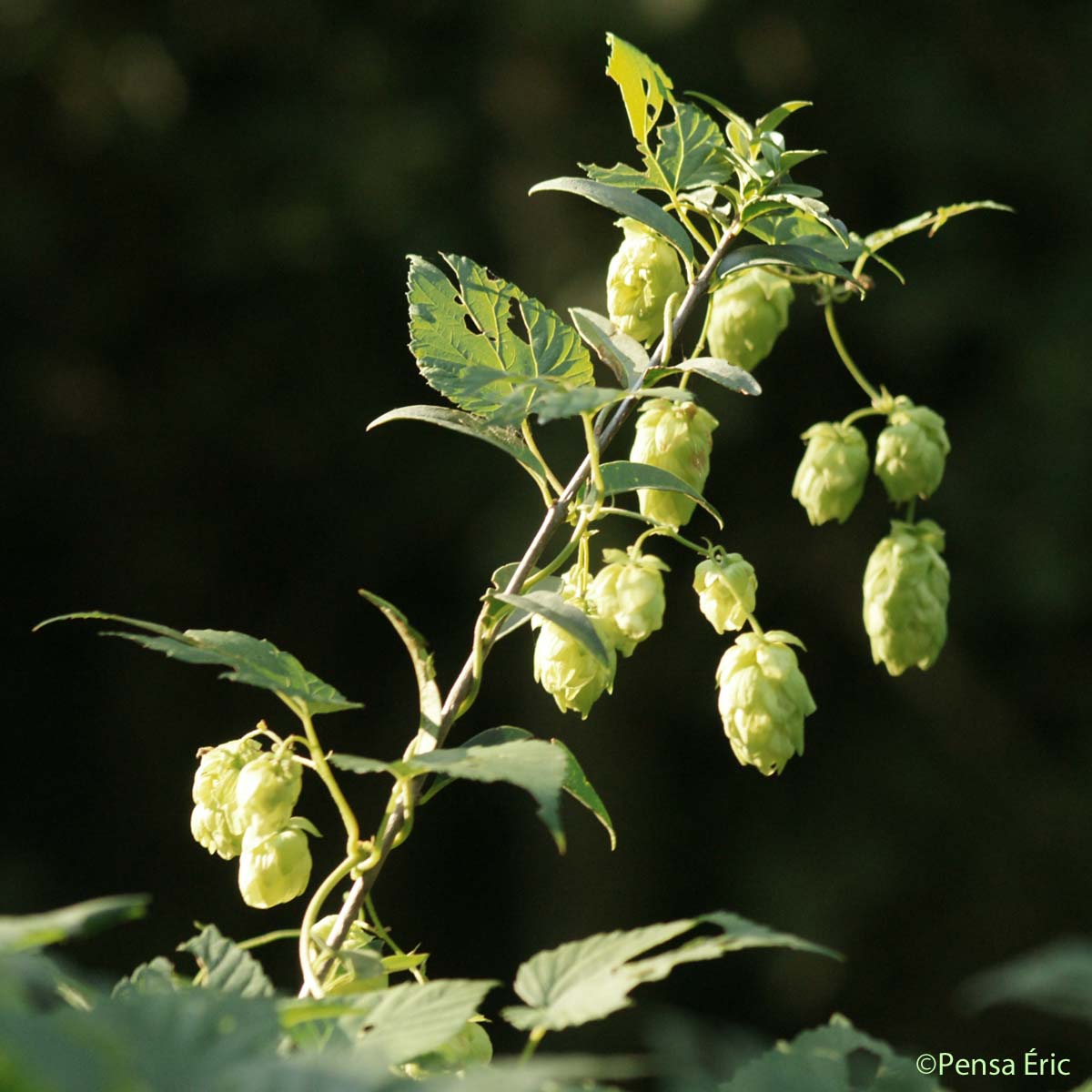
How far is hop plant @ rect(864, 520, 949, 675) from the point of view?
746mm

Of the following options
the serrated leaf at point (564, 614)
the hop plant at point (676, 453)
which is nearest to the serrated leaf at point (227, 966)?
the serrated leaf at point (564, 614)

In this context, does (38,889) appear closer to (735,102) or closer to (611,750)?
(611,750)

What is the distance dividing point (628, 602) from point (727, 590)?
64 mm

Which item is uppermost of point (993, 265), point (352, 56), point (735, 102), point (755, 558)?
point (352, 56)

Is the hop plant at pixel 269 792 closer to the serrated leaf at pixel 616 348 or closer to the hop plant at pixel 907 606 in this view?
the serrated leaf at pixel 616 348

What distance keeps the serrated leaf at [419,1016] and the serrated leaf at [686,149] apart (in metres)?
0.33

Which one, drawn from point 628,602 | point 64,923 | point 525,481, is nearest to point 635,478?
point 628,602

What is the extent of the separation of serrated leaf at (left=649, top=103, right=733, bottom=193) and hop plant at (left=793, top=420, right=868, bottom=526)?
0.15m

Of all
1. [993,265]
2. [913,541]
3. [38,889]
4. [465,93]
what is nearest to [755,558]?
[993,265]

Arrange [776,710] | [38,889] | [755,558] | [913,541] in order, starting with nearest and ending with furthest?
[776,710]
[913,541]
[38,889]
[755,558]

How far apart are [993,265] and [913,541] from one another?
2742mm

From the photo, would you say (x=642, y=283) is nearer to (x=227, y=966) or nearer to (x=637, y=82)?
(x=637, y=82)

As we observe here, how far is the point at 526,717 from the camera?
3.34m

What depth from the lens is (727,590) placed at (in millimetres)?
668
